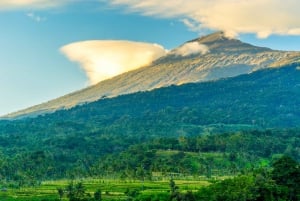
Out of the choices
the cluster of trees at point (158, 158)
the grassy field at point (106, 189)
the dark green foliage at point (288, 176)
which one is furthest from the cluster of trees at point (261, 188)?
the cluster of trees at point (158, 158)

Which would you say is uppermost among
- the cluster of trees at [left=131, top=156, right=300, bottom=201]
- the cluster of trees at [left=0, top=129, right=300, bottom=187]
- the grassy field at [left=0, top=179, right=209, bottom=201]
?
the cluster of trees at [left=0, top=129, right=300, bottom=187]

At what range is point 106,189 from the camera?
112 meters

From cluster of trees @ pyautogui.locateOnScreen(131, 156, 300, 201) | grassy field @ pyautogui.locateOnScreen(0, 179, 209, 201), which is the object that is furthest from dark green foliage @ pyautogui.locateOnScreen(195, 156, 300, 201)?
grassy field @ pyautogui.locateOnScreen(0, 179, 209, 201)

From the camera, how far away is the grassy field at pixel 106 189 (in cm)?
10231

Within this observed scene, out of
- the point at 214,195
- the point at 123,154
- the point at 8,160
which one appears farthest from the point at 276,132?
the point at 214,195

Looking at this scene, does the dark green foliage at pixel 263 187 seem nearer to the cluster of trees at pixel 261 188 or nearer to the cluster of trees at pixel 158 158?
the cluster of trees at pixel 261 188

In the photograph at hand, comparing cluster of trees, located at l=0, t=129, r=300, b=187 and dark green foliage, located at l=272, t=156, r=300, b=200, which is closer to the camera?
dark green foliage, located at l=272, t=156, r=300, b=200

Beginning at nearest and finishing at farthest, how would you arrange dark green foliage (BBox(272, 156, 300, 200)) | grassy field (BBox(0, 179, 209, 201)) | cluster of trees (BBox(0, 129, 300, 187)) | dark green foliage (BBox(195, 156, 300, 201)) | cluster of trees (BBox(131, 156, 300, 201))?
dark green foliage (BBox(195, 156, 300, 201)) → cluster of trees (BBox(131, 156, 300, 201)) → dark green foliage (BBox(272, 156, 300, 200)) → grassy field (BBox(0, 179, 209, 201)) → cluster of trees (BBox(0, 129, 300, 187))

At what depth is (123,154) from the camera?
155000mm

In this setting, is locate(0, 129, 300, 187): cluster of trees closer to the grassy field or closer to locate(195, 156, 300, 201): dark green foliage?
the grassy field

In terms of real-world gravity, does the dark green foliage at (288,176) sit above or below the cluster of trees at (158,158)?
below

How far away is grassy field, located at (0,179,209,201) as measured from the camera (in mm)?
102312

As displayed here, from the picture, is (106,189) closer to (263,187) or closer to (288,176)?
(288,176)

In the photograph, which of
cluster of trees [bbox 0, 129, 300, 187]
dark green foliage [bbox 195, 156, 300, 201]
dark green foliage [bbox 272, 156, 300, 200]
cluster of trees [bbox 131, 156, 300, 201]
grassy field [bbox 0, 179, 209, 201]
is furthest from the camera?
cluster of trees [bbox 0, 129, 300, 187]
